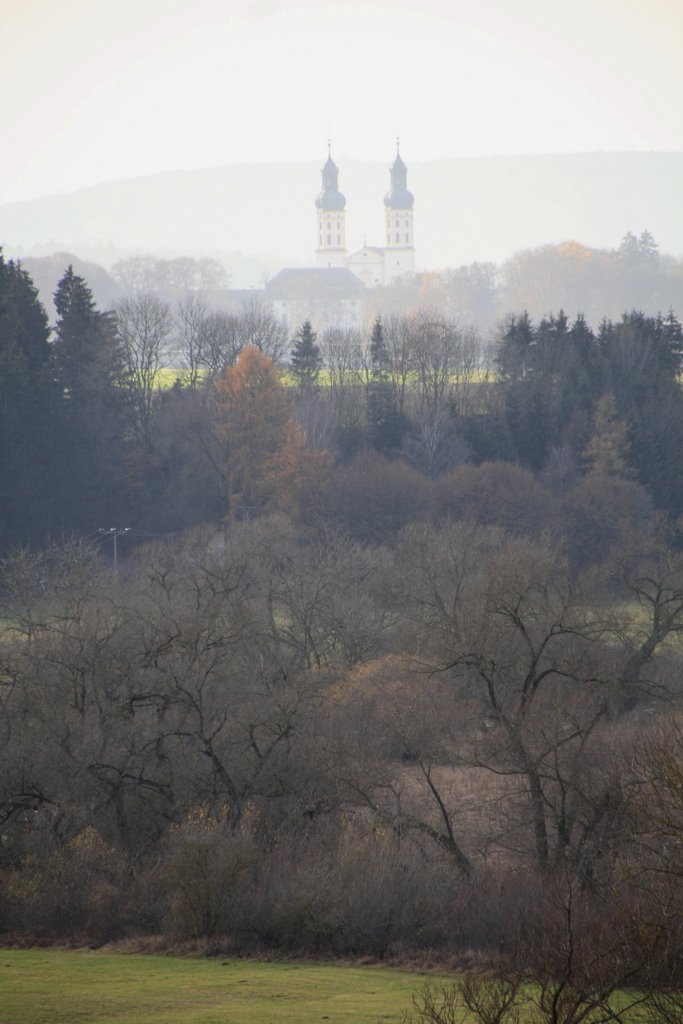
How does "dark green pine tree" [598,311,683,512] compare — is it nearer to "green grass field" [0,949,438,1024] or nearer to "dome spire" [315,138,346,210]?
"green grass field" [0,949,438,1024]

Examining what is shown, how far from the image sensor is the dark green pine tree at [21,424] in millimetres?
55938

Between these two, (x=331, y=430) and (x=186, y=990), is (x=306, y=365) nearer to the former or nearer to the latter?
(x=331, y=430)

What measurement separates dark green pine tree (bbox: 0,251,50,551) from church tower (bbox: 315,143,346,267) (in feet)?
406

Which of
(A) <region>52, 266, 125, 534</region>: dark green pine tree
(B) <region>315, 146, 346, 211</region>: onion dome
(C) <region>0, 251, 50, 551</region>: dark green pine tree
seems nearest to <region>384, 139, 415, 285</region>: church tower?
(B) <region>315, 146, 346, 211</region>: onion dome

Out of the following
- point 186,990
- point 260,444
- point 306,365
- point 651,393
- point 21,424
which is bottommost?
point 186,990

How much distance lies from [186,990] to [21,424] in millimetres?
40579

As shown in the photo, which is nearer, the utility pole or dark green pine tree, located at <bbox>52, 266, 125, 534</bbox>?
the utility pole

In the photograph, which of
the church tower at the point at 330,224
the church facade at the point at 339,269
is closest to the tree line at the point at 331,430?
the church facade at the point at 339,269

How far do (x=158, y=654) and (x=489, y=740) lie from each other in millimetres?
6853

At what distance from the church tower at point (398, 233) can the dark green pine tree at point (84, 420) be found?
117 meters

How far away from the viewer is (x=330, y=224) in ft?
606

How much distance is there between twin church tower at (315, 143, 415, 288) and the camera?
581 ft

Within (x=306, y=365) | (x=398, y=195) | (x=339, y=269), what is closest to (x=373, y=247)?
(x=398, y=195)

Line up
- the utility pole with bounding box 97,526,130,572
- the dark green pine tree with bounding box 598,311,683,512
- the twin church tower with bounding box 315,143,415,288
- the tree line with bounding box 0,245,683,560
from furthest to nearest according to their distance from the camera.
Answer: the twin church tower with bounding box 315,143,415,288, the dark green pine tree with bounding box 598,311,683,512, the tree line with bounding box 0,245,683,560, the utility pole with bounding box 97,526,130,572
